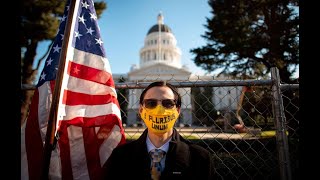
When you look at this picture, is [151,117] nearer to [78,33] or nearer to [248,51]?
[78,33]

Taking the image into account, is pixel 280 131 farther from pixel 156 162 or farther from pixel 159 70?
pixel 159 70

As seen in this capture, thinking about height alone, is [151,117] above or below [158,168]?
above

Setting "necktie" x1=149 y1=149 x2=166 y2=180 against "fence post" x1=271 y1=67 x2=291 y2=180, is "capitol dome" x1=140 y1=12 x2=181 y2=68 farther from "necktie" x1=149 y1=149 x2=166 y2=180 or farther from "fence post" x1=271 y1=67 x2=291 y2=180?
"necktie" x1=149 y1=149 x2=166 y2=180

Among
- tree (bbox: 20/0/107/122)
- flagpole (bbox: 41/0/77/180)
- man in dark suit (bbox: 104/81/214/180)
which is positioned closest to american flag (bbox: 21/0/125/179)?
flagpole (bbox: 41/0/77/180)

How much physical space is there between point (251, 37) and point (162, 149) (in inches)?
531

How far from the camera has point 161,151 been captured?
182cm

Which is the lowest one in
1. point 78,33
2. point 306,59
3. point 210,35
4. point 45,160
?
→ point 45,160

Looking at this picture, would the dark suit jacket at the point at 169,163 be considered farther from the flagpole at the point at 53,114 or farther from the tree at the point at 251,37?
the tree at the point at 251,37

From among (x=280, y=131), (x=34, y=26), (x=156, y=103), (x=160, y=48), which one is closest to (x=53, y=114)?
(x=156, y=103)

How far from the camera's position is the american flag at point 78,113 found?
194cm

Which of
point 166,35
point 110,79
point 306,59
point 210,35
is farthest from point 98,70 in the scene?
point 166,35

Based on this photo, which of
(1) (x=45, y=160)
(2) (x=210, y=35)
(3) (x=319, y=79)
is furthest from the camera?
(2) (x=210, y=35)

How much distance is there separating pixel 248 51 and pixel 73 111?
42.8ft

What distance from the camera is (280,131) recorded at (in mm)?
2080
